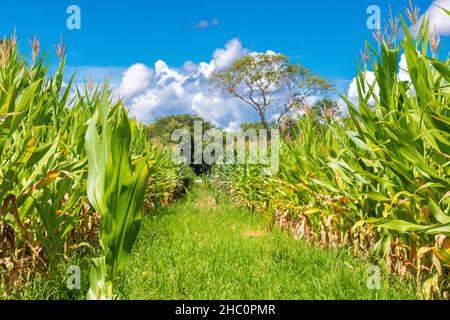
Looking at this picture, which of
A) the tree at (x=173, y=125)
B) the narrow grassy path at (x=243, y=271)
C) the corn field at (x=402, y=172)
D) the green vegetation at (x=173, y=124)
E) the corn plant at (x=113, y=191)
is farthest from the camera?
the green vegetation at (x=173, y=124)

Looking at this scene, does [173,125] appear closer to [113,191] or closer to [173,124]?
[173,124]

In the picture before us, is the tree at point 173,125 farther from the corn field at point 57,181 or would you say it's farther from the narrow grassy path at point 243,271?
the corn field at point 57,181

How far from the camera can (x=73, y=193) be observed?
282cm

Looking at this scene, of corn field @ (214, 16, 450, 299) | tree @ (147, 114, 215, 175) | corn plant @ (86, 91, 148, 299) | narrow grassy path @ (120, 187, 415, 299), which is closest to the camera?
corn plant @ (86, 91, 148, 299)

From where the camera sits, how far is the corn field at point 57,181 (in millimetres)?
1748

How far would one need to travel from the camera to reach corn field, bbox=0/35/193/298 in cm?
175

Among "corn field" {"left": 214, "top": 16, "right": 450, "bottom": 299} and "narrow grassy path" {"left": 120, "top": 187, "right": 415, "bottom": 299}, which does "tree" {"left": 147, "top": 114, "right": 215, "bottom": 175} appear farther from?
"corn field" {"left": 214, "top": 16, "right": 450, "bottom": 299}

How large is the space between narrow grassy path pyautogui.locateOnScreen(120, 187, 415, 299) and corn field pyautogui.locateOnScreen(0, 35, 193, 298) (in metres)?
0.61

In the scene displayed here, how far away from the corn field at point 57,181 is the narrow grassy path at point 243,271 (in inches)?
24.2

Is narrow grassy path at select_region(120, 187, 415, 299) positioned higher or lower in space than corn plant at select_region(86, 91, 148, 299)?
lower

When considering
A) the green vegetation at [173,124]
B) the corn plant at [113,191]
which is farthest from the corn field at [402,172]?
the green vegetation at [173,124]

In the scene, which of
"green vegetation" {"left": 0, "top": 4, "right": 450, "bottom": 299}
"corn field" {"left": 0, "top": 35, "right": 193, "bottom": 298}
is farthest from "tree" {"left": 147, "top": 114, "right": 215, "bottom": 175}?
"corn field" {"left": 0, "top": 35, "right": 193, "bottom": 298}
